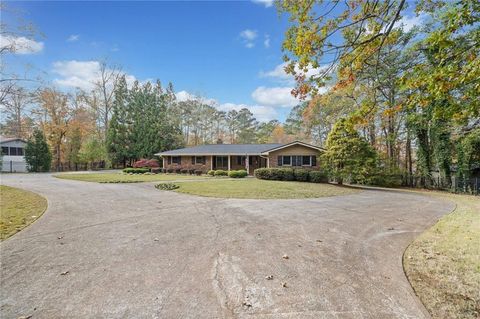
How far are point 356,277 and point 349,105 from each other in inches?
883

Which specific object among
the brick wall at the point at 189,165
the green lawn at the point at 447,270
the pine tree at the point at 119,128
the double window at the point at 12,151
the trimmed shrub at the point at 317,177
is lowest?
the green lawn at the point at 447,270

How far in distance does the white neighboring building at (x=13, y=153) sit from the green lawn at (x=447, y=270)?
134ft

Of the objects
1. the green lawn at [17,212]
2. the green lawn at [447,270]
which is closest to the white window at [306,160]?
the green lawn at [447,270]

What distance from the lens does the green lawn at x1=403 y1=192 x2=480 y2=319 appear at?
274 cm

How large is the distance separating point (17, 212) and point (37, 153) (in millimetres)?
28019

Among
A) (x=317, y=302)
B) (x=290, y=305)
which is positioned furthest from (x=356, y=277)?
(x=290, y=305)

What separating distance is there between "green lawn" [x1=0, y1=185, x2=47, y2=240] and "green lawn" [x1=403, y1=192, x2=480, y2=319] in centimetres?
748

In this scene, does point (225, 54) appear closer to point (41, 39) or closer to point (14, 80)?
point (41, 39)

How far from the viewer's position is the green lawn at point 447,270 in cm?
274

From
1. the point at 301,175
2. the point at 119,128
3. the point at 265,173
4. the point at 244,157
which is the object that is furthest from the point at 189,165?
the point at 119,128

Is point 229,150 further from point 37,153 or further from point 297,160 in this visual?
point 37,153

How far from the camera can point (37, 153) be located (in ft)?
92.4

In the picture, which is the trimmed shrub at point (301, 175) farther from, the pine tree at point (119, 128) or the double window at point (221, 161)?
the pine tree at point (119, 128)

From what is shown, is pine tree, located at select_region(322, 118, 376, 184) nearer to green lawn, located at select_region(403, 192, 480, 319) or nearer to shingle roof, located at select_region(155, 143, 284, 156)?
shingle roof, located at select_region(155, 143, 284, 156)
